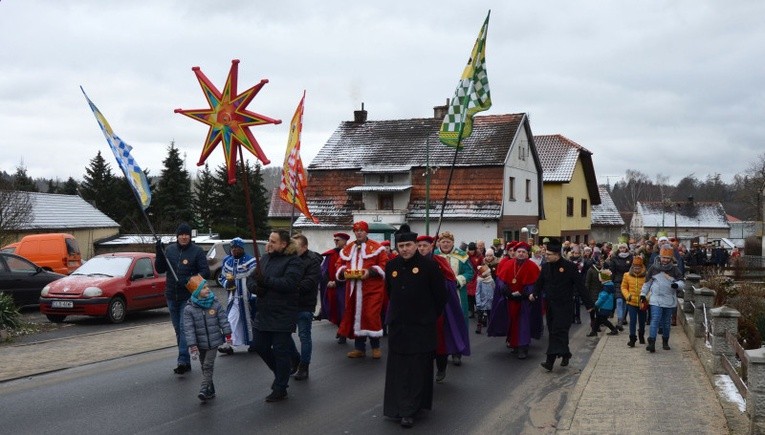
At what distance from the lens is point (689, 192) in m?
130

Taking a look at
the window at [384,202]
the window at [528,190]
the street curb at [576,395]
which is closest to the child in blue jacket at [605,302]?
the street curb at [576,395]

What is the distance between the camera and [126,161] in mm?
11305

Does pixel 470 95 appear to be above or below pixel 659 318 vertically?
above

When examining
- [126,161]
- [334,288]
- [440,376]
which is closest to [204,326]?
[440,376]

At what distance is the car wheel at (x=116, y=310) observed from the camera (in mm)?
15422

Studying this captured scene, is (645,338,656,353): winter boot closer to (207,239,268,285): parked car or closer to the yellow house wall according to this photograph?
(207,239,268,285): parked car

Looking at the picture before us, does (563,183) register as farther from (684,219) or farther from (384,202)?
(684,219)

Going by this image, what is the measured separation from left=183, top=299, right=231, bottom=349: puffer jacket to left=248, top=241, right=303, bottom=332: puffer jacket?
1.43 ft

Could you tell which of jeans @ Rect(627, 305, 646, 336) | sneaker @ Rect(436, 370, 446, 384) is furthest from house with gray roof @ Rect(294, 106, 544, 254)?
sneaker @ Rect(436, 370, 446, 384)

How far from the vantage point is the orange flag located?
15.5 m

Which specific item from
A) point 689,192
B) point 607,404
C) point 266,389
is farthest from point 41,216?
point 689,192

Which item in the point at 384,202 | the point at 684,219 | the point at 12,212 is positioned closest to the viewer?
the point at 12,212

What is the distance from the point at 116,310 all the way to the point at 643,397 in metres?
11.0

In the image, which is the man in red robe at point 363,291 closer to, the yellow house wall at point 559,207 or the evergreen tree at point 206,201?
the yellow house wall at point 559,207
